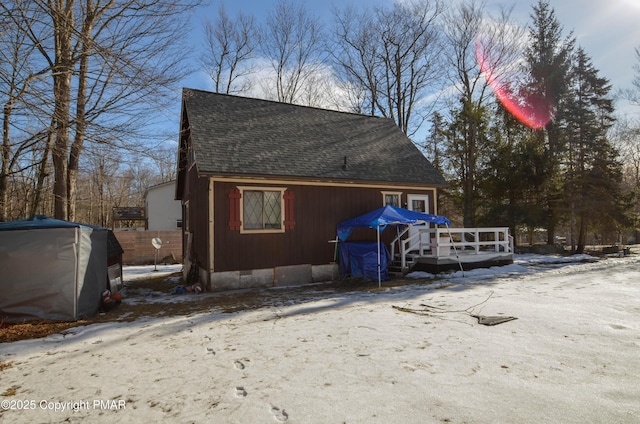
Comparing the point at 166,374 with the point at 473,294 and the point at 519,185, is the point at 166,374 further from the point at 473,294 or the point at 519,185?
the point at 519,185

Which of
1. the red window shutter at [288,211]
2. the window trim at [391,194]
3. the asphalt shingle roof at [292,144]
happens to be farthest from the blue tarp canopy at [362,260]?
the asphalt shingle roof at [292,144]

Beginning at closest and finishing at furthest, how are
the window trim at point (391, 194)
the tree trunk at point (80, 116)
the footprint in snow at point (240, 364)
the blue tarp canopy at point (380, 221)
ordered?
1. the footprint in snow at point (240, 364)
2. the tree trunk at point (80, 116)
3. the blue tarp canopy at point (380, 221)
4. the window trim at point (391, 194)

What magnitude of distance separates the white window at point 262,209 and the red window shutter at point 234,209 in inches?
5.9

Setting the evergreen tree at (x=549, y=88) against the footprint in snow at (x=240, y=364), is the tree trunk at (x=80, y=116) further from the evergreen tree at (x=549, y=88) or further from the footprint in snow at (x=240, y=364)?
the evergreen tree at (x=549, y=88)

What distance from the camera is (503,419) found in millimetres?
2975

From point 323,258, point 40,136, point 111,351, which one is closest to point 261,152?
point 323,258

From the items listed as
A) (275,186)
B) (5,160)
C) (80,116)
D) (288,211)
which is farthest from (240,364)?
(5,160)

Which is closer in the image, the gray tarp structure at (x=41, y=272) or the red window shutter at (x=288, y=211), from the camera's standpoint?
the gray tarp structure at (x=41, y=272)

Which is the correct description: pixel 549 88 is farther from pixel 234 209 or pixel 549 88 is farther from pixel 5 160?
pixel 5 160

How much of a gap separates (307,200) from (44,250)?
663 centimetres

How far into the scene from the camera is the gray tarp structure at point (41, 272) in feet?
22.5

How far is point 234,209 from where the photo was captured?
407 inches

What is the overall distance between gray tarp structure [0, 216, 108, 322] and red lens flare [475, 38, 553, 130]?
23.0 metres

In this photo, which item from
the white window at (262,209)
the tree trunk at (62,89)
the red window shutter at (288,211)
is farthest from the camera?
the red window shutter at (288,211)
